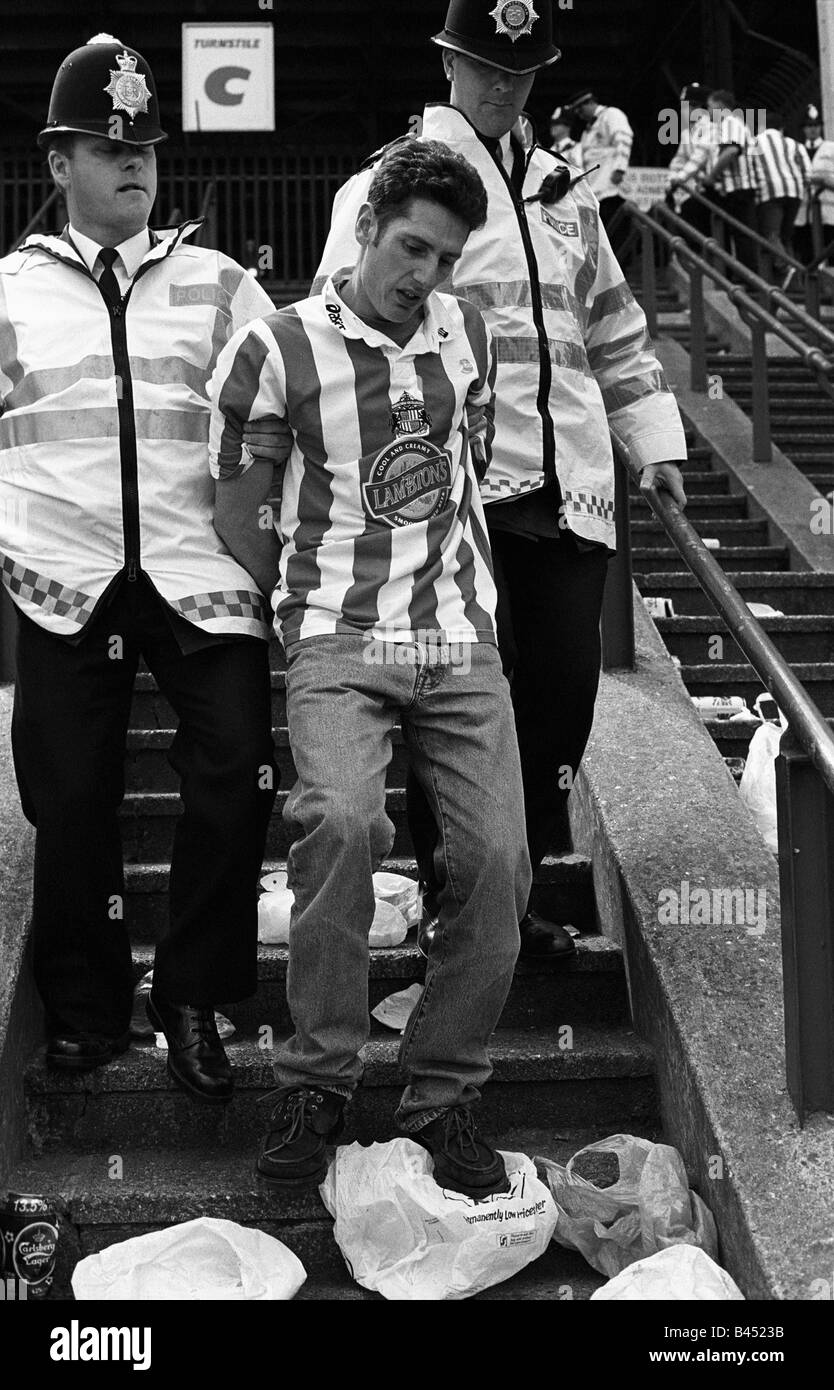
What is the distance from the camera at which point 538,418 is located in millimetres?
3199

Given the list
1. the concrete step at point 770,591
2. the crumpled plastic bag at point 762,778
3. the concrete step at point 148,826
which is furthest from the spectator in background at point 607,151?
the concrete step at point 148,826

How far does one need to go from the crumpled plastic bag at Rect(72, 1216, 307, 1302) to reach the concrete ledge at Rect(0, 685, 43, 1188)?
34cm

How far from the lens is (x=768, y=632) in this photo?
17.7 ft

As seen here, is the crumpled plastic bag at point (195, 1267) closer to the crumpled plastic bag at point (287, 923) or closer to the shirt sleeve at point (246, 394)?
the crumpled plastic bag at point (287, 923)

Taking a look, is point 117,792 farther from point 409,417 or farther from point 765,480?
point 765,480

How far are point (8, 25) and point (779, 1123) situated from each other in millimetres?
14783

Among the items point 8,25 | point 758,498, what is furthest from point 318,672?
point 8,25

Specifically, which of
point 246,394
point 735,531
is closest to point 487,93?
point 246,394

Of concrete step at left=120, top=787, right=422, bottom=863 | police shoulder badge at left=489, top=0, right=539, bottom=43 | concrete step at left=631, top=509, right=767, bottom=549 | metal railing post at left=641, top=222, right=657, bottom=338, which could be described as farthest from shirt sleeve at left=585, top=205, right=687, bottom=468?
metal railing post at left=641, top=222, right=657, bottom=338

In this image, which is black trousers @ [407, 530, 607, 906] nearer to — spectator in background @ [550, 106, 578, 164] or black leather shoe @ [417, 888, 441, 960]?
black leather shoe @ [417, 888, 441, 960]

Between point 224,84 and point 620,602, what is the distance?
31.8 feet

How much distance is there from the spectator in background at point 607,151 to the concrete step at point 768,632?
5.35 meters

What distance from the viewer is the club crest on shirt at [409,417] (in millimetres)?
2824

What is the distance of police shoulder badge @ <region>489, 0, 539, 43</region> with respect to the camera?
121 inches
